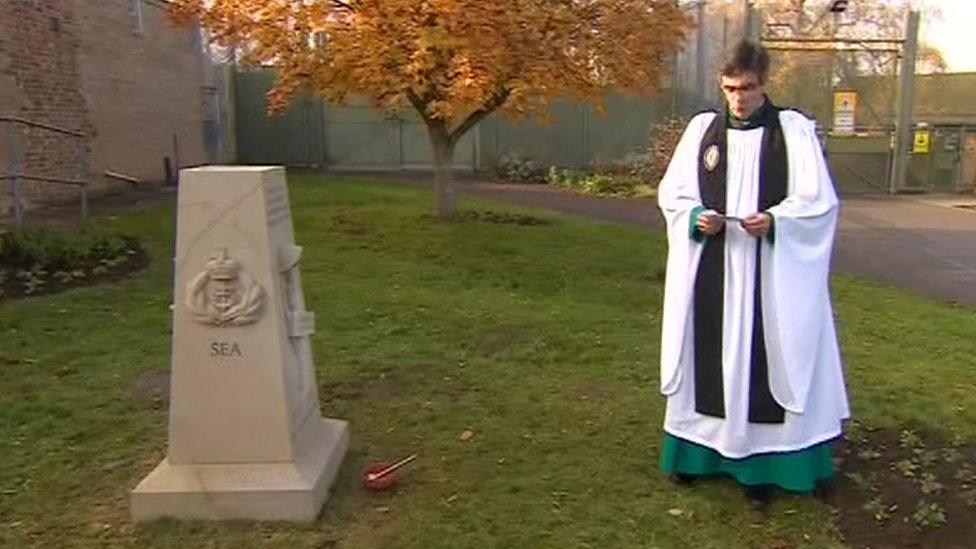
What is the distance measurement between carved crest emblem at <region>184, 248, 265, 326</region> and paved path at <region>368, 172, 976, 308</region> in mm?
7053

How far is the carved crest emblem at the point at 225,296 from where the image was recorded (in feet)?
10.7

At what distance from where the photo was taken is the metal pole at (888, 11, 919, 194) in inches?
708

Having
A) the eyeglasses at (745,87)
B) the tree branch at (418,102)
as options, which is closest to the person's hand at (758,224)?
the eyeglasses at (745,87)

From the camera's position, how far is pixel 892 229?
1302 centimetres

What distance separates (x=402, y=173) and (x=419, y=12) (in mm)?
13223

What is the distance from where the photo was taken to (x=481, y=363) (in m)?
5.45

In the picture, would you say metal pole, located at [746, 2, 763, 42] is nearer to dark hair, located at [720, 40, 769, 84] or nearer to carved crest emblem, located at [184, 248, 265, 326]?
dark hair, located at [720, 40, 769, 84]

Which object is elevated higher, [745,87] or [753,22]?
[753,22]

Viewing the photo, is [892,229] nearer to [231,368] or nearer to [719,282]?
[719,282]

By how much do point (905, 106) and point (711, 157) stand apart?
1705 centimetres

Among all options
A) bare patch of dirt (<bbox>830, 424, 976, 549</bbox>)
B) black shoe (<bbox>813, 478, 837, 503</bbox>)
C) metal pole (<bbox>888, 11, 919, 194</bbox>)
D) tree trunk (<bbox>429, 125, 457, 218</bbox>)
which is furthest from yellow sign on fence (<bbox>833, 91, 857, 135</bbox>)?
black shoe (<bbox>813, 478, 837, 503</bbox>)

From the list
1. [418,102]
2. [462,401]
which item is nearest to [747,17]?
[418,102]

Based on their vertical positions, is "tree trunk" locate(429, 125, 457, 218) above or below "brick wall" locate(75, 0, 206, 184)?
below

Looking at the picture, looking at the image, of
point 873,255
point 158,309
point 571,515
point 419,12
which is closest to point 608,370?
point 571,515
